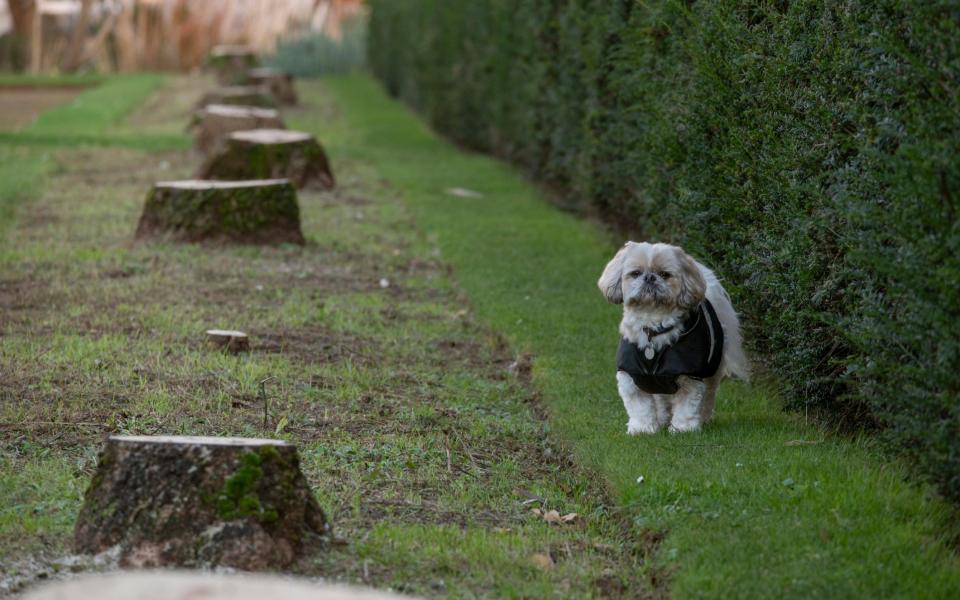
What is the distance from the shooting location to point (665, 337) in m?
6.36

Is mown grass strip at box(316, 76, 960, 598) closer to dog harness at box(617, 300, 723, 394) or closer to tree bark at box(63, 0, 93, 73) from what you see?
dog harness at box(617, 300, 723, 394)

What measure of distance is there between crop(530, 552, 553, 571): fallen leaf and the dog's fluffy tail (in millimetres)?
1865

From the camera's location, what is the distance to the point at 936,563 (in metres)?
4.70

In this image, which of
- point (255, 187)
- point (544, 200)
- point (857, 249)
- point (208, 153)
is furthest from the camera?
point (208, 153)

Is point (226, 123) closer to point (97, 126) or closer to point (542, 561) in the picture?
point (97, 126)

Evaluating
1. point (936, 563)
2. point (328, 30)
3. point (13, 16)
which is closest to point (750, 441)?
point (936, 563)

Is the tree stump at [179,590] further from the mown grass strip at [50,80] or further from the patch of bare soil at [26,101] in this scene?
the mown grass strip at [50,80]

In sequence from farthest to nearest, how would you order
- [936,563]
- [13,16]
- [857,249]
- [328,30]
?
[328,30], [13,16], [857,249], [936,563]

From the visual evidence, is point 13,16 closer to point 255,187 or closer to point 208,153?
point 208,153

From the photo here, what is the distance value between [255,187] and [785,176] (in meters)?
6.24

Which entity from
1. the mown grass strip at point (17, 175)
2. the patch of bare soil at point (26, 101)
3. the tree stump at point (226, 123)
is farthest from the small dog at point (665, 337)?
the patch of bare soil at point (26, 101)

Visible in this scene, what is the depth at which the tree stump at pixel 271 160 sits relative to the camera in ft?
Answer: 47.2

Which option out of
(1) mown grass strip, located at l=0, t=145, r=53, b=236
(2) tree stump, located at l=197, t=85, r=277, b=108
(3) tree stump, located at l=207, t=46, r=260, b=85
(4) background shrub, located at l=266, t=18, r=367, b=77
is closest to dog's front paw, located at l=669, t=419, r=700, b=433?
(1) mown grass strip, located at l=0, t=145, r=53, b=236

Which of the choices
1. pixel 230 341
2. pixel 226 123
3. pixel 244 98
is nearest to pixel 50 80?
pixel 244 98
